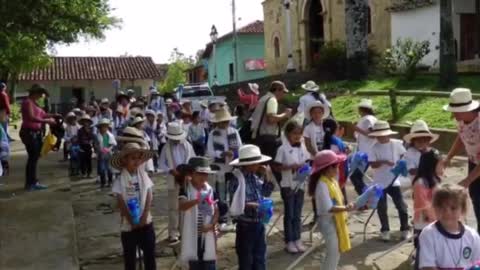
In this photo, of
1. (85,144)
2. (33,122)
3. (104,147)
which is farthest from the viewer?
(85,144)

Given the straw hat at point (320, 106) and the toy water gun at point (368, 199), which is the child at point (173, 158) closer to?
the straw hat at point (320, 106)

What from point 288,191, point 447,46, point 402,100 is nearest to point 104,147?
point 288,191

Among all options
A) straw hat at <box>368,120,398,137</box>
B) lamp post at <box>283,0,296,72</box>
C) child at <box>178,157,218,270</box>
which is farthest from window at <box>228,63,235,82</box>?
child at <box>178,157,218,270</box>

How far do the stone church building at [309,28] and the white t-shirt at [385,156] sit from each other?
829 inches

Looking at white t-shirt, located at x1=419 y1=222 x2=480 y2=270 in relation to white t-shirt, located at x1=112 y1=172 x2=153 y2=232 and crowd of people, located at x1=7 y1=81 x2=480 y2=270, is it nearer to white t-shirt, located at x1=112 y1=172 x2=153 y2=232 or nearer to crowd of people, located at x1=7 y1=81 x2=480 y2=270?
crowd of people, located at x1=7 y1=81 x2=480 y2=270

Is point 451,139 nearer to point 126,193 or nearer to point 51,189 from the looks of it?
point 51,189

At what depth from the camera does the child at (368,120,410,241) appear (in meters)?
7.33

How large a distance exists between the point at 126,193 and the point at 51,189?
6348 mm

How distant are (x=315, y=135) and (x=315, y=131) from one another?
1.9 inches

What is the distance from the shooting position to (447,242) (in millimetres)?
3854

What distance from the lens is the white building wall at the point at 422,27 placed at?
2475 cm

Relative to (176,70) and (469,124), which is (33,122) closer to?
(469,124)

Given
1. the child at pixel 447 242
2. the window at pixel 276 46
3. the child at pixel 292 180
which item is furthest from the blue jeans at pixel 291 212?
the window at pixel 276 46

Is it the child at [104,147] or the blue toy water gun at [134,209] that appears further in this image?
the child at [104,147]
